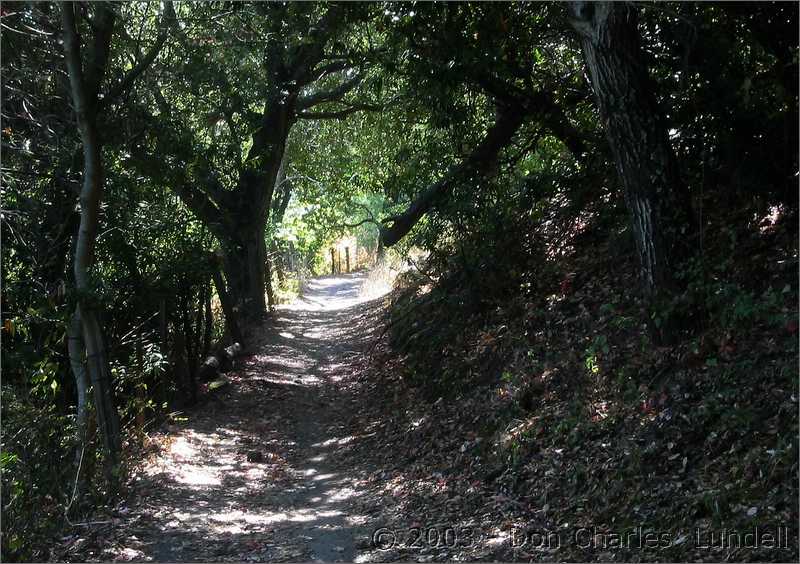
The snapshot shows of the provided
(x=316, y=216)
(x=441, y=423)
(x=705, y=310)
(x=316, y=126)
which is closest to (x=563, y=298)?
(x=441, y=423)

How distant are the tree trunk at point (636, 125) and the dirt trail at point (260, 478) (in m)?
3.94

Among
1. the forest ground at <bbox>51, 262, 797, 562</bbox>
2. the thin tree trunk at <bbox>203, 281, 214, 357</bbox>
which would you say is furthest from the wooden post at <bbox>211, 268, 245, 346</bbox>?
the forest ground at <bbox>51, 262, 797, 562</bbox>

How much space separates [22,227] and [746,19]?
8012mm

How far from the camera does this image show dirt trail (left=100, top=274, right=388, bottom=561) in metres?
6.62

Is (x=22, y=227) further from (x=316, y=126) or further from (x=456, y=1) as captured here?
(x=316, y=126)

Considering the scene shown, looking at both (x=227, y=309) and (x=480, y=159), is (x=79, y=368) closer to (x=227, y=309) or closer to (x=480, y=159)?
(x=480, y=159)

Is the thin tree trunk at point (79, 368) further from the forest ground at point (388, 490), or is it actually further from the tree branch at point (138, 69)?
the tree branch at point (138, 69)

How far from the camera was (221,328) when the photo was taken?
1582cm

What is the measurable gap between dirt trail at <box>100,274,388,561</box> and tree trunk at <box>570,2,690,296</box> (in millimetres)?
3939

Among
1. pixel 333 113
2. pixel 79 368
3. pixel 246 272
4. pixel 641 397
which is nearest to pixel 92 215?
pixel 79 368

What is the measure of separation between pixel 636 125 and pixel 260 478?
5.82m

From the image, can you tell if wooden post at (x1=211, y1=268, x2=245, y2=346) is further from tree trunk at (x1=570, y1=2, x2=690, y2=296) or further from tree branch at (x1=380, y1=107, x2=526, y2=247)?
tree trunk at (x1=570, y1=2, x2=690, y2=296)

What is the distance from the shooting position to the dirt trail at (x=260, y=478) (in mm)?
6625

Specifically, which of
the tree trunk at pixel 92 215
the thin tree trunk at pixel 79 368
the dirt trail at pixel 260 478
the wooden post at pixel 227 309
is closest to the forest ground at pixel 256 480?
the dirt trail at pixel 260 478
